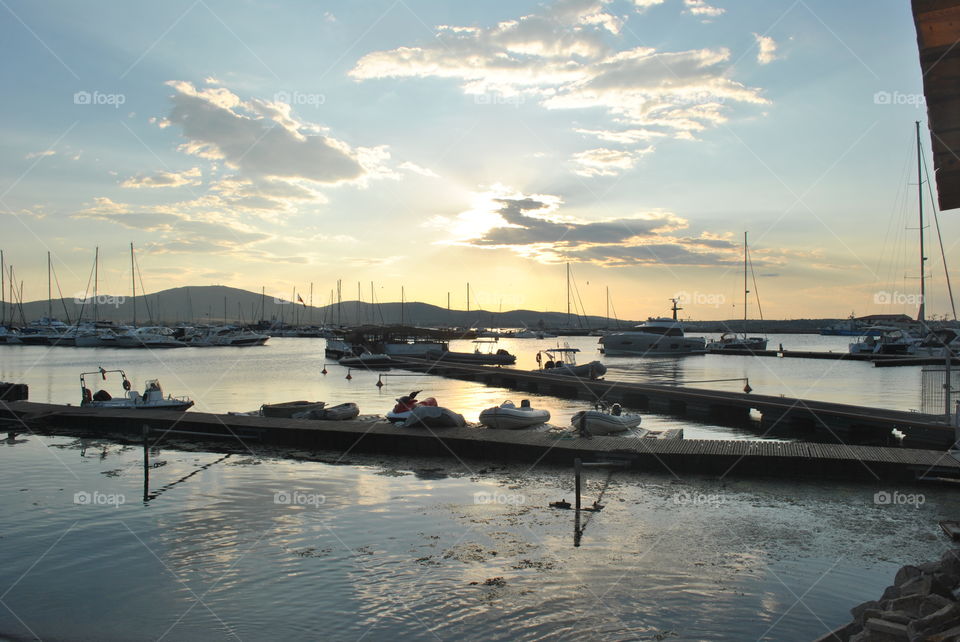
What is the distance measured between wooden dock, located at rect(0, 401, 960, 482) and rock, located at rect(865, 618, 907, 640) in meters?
11.5

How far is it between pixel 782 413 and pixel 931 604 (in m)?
22.1

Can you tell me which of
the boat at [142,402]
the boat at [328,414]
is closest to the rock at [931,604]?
the boat at [328,414]

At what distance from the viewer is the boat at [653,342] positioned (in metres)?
88.2

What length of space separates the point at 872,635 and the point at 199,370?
6442cm

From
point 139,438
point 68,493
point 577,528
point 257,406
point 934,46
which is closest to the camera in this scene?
point 934,46

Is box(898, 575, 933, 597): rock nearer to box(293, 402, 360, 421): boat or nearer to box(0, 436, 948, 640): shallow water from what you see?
box(0, 436, 948, 640): shallow water

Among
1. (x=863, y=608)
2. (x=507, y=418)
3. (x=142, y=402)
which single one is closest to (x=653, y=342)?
(x=507, y=418)

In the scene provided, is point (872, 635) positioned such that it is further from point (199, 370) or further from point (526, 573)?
point (199, 370)

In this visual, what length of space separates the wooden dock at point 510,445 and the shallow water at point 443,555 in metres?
0.86

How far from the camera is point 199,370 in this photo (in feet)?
208

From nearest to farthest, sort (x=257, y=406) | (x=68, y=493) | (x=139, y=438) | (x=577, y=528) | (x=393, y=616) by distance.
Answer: (x=393, y=616), (x=577, y=528), (x=68, y=493), (x=139, y=438), (x=257, y=406)

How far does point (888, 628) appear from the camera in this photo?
6.52 meters

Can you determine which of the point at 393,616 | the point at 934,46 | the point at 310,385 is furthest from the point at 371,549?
the point at 310,385

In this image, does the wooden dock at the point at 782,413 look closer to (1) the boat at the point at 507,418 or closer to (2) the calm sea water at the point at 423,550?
(2) the calm sea water at the point at 423,550
